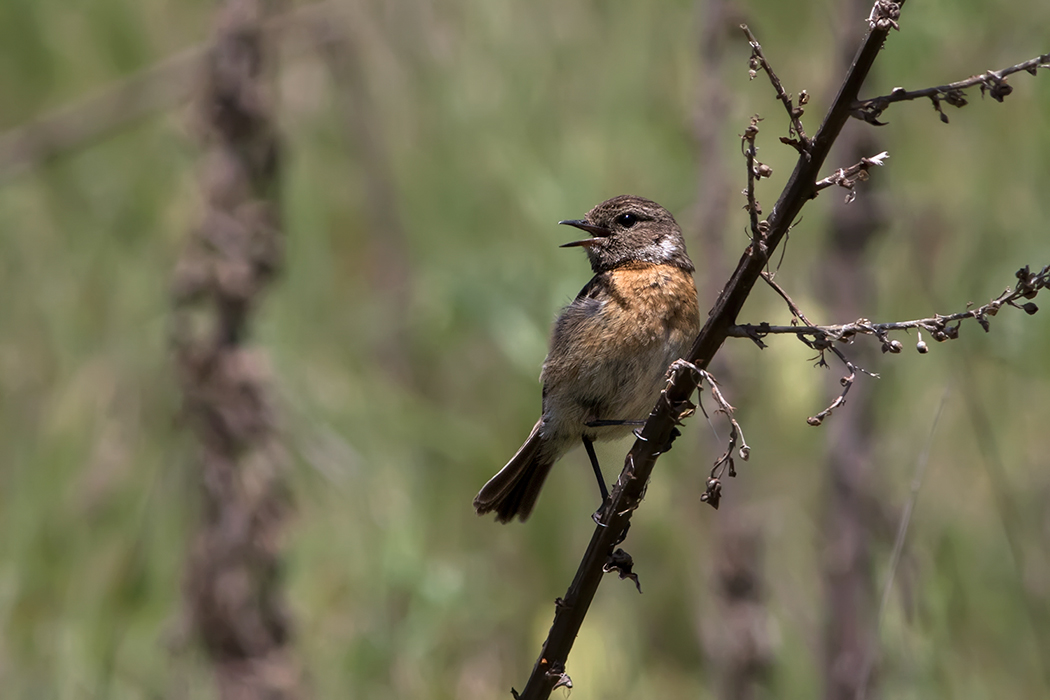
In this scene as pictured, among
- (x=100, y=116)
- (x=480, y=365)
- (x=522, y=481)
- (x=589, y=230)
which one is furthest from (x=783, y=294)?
(x=100, y=116)

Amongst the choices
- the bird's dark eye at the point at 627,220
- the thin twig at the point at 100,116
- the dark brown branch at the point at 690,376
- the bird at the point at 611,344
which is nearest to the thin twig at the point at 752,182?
the dark brown branch at the point at 690,376

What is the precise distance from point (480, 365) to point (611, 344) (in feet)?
9.23

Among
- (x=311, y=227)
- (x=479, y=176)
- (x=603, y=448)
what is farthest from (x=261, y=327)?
(x=603, y=448)

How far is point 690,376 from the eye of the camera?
217cm

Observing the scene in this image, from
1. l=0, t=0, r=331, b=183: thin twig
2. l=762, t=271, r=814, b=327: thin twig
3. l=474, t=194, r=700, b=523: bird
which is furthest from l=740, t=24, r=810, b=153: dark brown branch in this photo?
l=0, t=0, r=331, b=183: thin twig

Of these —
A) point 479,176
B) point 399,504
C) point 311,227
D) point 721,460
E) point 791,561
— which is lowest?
point 721,460

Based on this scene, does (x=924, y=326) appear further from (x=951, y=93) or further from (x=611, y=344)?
(x=611, y=344)

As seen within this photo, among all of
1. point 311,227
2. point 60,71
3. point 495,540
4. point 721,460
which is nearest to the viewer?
point 721,460

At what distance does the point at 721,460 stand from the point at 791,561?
4497 millimetres

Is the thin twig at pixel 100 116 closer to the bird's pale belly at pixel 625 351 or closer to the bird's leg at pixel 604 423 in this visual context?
the bird's pale belly at pixel 625 351

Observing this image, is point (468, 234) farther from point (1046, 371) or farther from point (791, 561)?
point (1046, 371)

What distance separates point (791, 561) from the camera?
634cm

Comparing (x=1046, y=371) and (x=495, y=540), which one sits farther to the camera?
(x=495, y=540)

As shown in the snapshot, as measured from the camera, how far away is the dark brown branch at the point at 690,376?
1.91m
